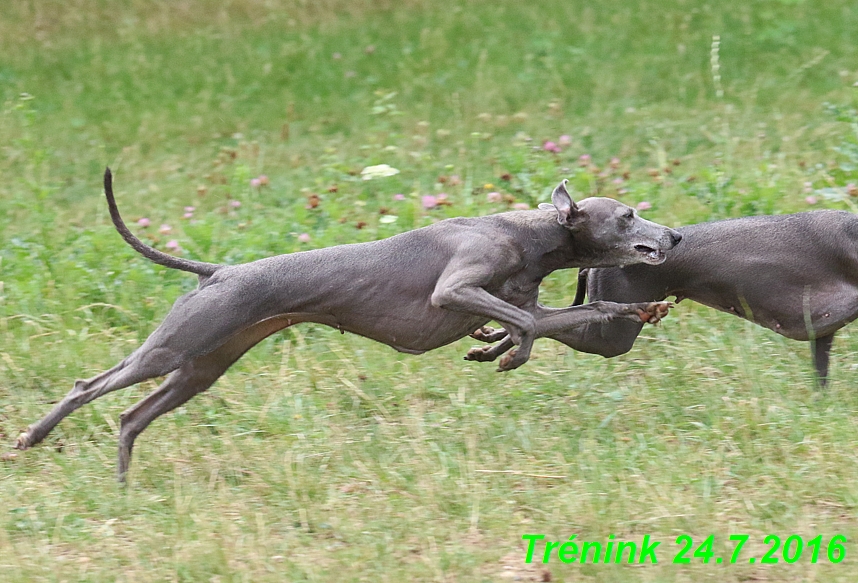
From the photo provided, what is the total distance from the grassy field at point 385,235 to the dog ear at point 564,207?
3.37 feet

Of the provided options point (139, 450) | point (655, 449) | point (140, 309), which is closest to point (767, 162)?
point (655, 449)

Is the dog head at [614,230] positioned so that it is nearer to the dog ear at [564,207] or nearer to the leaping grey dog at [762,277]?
the dog ear at [564,207]

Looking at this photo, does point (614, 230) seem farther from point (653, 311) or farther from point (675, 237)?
point (653, 311)

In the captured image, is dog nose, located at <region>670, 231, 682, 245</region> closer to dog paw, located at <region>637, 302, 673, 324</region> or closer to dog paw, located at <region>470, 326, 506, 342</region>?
dog paw, located at <region>637, 302, 673, 324</region>

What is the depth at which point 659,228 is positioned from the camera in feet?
18.5

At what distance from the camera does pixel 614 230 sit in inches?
220

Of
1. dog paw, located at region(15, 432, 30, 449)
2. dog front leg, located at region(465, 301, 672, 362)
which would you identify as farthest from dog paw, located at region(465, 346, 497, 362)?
dog paw, located at region(15, 432, 30, 449)

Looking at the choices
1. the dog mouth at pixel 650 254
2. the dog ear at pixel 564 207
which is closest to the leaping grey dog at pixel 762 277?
the dog mouth at pixel 650 254

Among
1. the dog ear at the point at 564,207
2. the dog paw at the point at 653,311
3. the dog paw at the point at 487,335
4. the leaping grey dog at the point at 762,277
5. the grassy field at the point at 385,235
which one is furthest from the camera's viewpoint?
the dog paw at the point at 487,335

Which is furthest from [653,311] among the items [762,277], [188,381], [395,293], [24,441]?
[24,441]

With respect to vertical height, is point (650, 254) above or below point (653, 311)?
above

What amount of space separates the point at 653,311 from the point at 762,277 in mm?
829

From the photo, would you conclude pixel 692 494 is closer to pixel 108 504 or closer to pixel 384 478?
pixel 384 478

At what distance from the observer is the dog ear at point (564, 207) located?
5574 mm
